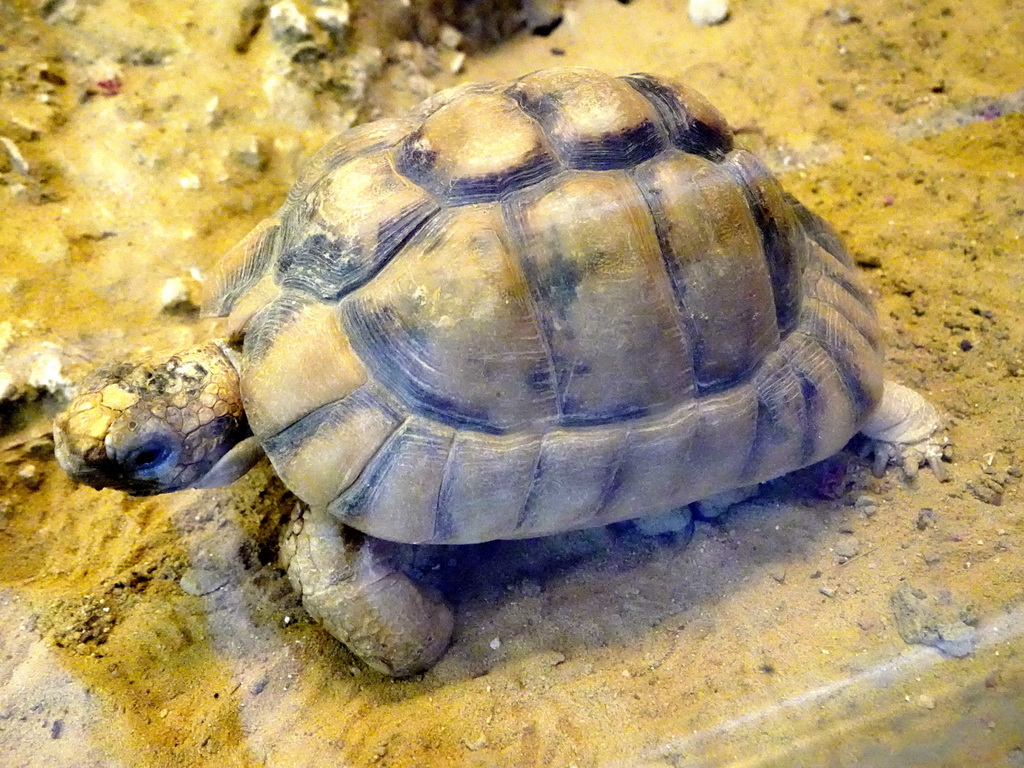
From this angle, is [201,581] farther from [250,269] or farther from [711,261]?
[711,261]

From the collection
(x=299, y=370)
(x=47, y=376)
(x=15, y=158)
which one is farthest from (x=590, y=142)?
(x=15, y=158)

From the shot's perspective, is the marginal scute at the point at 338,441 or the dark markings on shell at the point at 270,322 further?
the dark markings on shell at the point at 270,322

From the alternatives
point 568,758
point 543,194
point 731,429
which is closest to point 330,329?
point 543,194

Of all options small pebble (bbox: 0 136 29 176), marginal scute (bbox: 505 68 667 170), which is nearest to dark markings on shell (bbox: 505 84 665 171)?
marginal scute (bbox: 505 68 667 170)

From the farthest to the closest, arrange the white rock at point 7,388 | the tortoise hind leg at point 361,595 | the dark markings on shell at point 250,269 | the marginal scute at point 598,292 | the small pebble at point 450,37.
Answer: the small pebble at point 450,37
the white rock at point 7,388
the dark markings on shell at point 250,269
the tortoise hind leg at point 361,595
the marginal scute at point 598,292

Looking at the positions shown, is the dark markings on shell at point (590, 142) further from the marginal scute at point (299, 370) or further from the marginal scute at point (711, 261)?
the marginal scute at point (299, 370)

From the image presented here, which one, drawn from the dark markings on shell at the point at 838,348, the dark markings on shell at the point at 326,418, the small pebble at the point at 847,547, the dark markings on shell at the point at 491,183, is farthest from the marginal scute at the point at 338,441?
the small pebble at the point at 847,547

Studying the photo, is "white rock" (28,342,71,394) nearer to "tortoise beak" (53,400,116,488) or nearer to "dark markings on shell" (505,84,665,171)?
"tortoise beak" (53,400,116,488)
